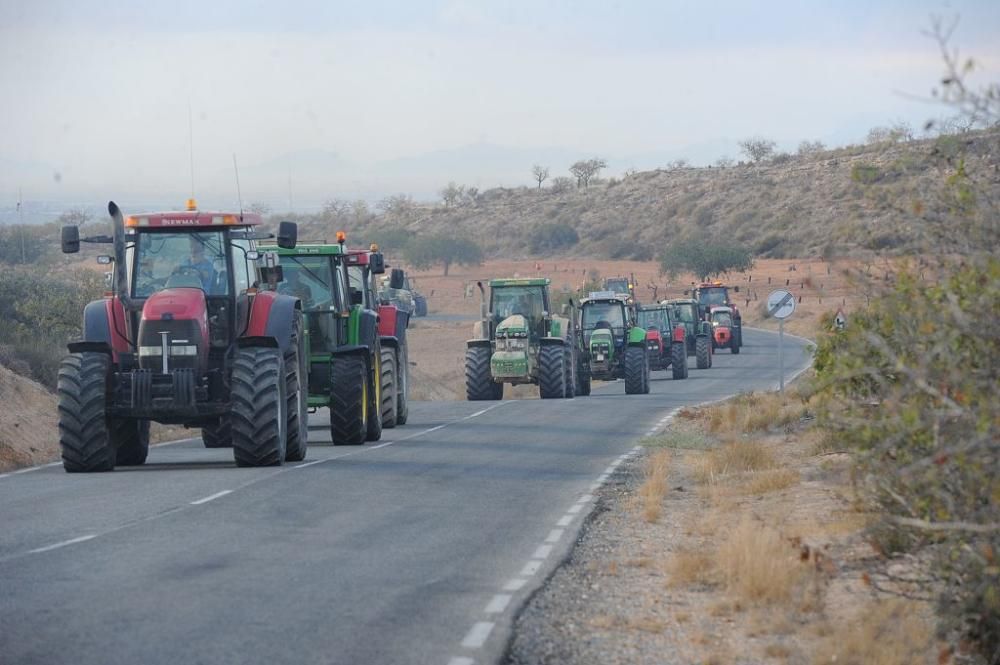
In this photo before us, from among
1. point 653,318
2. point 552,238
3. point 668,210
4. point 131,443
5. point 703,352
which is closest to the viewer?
point 131,443

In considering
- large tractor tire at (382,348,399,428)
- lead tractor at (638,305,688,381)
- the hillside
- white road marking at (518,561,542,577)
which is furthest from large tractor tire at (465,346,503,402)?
the hillside

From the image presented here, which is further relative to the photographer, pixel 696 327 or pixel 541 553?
pixel 696 327

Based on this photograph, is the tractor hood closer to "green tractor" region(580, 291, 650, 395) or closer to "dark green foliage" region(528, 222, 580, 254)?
"green tractor" region(580, 291, 650, 395)

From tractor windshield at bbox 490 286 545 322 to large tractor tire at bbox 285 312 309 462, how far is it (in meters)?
16.7

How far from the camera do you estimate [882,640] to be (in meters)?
8.92

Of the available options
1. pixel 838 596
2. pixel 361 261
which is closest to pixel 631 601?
pixel 838 596

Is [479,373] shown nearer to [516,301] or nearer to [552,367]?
[552,367]

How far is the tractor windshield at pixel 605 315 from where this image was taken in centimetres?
4166

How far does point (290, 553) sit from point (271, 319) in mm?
7018

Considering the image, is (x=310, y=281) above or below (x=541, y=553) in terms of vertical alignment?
above

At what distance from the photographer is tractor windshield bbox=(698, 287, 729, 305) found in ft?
206

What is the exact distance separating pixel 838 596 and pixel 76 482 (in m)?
9.44

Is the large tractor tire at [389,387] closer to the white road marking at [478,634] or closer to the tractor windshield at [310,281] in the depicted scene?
the tractor windshield at [310,281]

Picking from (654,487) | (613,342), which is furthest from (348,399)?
(613,342)
